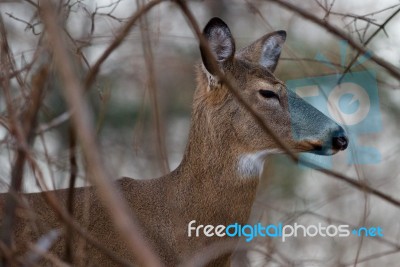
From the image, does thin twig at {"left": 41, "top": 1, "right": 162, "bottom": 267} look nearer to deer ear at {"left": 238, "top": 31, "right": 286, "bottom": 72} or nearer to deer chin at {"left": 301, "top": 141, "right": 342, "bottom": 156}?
deer chin at {"left": 301, "top": 141, "right": 342, "bottom": 156}

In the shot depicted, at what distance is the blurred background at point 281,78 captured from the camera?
12.1 ft

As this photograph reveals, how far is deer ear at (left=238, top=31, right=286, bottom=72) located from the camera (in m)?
4.76

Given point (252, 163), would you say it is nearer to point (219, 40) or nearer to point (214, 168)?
point (214, 168)

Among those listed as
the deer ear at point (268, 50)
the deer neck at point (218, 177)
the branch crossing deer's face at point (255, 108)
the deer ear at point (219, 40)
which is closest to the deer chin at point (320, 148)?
the branch crossing deer's face at point (255, 108)

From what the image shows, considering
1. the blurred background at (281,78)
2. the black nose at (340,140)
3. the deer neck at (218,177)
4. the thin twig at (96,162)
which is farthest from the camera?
the deer neck at (218,177)

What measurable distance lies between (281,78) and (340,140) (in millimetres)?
1111

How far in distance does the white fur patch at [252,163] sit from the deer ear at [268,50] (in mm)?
759

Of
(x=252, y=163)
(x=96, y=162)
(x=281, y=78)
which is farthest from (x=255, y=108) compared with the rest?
(x=96, y=162)

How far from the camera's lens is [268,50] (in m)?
4.79

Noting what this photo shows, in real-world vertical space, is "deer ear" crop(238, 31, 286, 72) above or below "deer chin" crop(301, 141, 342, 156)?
above

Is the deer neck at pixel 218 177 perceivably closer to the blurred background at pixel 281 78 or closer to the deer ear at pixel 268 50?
the blurred background at pixel 281 78

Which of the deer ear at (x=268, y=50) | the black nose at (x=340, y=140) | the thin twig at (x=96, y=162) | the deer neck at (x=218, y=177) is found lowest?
the deer neck at (x=218, y=177)

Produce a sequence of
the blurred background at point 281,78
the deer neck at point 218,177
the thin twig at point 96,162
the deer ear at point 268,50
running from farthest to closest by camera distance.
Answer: the deer ear at point 268,50 < the deer neck at point 218,177 < the blurred background at point 281,78 < the thin twig at point 96,162

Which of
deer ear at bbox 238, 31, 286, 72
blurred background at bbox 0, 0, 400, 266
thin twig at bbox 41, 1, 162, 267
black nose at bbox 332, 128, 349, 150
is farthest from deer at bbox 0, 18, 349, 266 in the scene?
thin twig at bbox 41, 1, 162, 267
